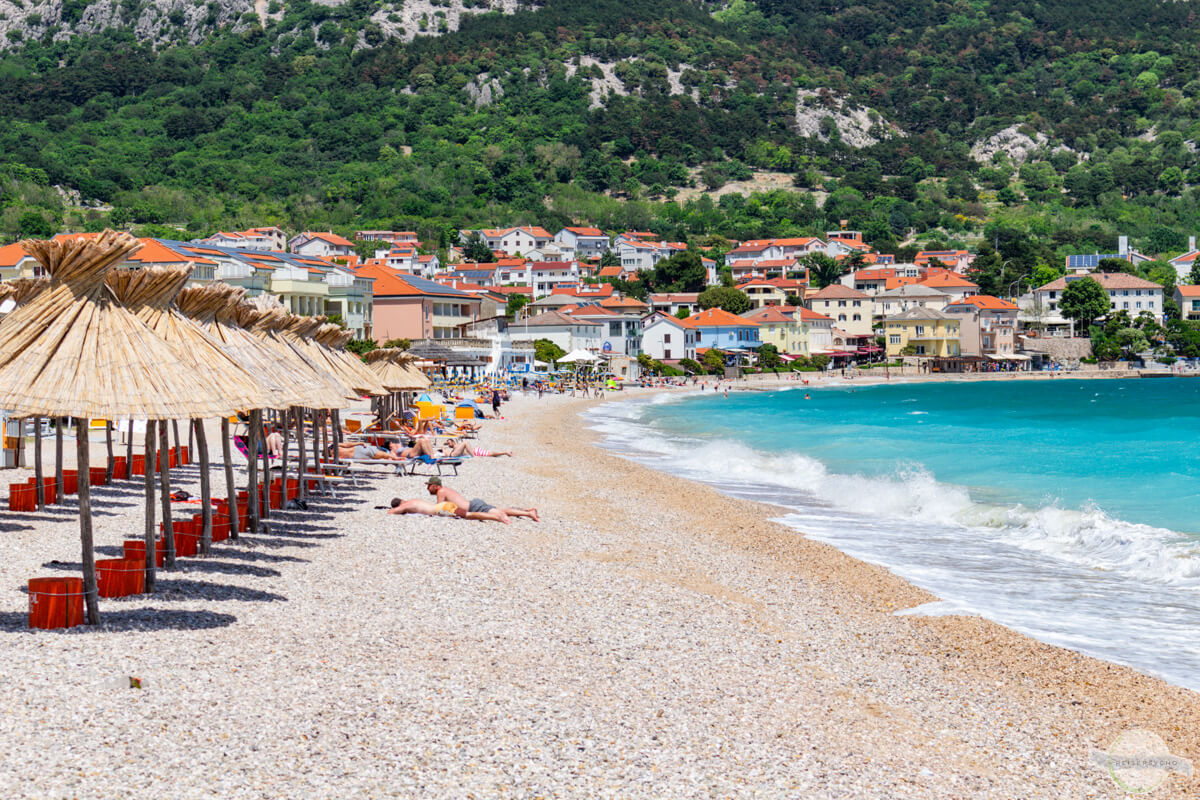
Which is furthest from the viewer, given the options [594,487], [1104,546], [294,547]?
[594,487]

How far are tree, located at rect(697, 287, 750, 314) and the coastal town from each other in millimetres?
118

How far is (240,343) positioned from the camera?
11.9 meters

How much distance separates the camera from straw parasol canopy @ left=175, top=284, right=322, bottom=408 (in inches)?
426

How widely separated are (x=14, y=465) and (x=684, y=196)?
516ft

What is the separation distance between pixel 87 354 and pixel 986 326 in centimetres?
10567

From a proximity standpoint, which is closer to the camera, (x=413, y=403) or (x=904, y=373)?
(x=413, y=403)

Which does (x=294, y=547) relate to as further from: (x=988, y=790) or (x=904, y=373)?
(x=904, y=373)

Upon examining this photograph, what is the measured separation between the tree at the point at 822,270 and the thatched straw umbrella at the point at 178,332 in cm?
11180

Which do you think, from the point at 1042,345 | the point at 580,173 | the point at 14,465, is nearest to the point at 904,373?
the point at 1042,345

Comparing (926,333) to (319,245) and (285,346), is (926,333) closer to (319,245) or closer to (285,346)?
(319,245)

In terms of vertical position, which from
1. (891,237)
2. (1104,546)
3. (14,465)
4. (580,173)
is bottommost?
(1104,546)

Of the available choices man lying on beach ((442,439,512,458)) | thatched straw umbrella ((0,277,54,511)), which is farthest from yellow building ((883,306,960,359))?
thatched straw umbrella ((0,277,54,511))

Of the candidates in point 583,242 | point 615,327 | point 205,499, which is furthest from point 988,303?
point 205,499

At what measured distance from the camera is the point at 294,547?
1152 centimetres
